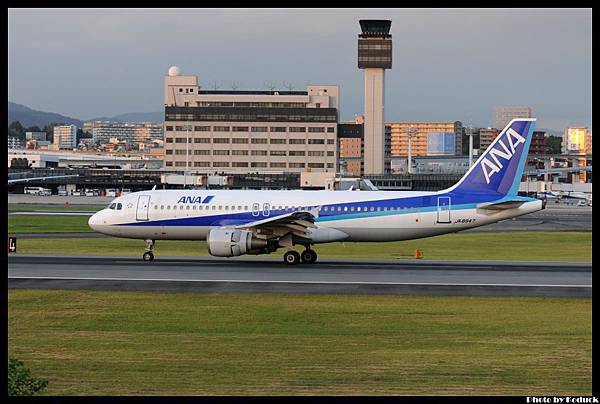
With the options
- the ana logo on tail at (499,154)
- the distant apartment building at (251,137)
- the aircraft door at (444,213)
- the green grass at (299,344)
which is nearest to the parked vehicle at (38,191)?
the distant apartment building at (251,137)

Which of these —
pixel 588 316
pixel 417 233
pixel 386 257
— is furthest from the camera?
pixel 386 257

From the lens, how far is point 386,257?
4550 cm

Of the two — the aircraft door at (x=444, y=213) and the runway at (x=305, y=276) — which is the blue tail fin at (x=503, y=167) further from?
the runway at (x=305, y=276)

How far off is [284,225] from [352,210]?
3.43 m

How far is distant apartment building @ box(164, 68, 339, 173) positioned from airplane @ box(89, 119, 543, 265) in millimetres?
116020

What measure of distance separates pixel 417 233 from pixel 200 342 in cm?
2014

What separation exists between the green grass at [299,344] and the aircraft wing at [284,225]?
30.7 feet

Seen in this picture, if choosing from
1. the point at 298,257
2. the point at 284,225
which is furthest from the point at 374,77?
the point at 284,225

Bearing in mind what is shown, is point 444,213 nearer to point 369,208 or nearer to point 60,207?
point 369,208

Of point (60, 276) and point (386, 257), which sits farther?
point (386, 257)

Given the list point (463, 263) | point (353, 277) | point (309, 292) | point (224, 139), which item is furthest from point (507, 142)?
point (224, 139)

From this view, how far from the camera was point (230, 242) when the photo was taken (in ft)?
122

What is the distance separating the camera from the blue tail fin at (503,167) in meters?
40.7

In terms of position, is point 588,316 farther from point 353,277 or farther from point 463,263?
point 463,263
